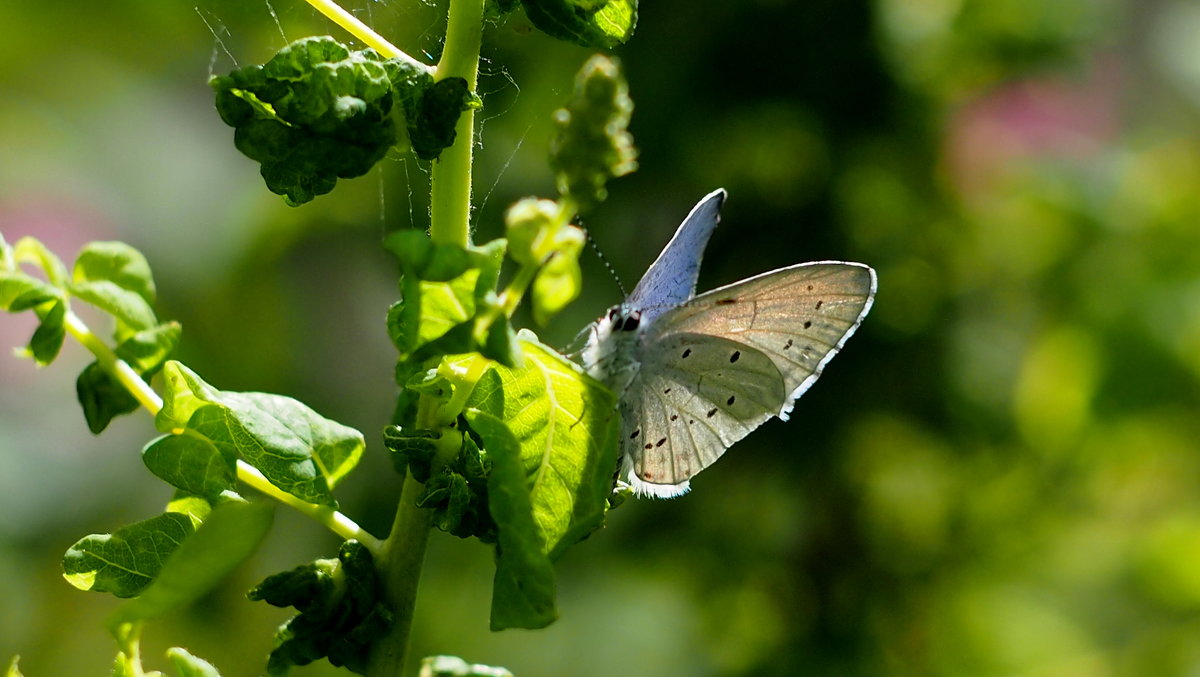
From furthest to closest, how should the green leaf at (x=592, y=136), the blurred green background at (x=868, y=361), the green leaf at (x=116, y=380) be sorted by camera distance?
the blurred green background at (x=868, y=361), the green leaf at (x=116, y=380), the green leaf at (x=592, y=136)

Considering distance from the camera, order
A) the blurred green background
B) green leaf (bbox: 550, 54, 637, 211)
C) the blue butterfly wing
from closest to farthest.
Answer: green leaf (bbox: 550, 54, 637, 211)
the blue butterfly wing
the blurred green background

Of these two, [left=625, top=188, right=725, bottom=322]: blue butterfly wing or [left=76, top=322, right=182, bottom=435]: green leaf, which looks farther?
[left=625, top=188, right=725, bottom=322]: blue butterfly wing

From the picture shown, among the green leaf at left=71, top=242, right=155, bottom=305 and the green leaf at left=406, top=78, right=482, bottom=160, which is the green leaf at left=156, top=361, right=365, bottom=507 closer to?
the green leaf at left=71, top=242, right=155, bottom=305

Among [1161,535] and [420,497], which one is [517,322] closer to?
[1161,535]

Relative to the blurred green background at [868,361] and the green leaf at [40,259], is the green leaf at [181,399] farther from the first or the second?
the blurred green background at [868,361]

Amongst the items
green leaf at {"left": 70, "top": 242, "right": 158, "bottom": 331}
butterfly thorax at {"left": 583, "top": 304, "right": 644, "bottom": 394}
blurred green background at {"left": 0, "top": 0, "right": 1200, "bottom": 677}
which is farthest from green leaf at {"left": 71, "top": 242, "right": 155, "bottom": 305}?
blurred green background at {"left": 0, "top": 0, "right": 1200, "bottom": 677}

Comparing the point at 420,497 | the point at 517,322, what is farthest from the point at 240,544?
the point at 517,322

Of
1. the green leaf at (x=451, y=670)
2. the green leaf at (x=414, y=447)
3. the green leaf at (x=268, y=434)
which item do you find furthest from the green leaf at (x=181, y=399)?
the green leaf at (x=451, y=670)
